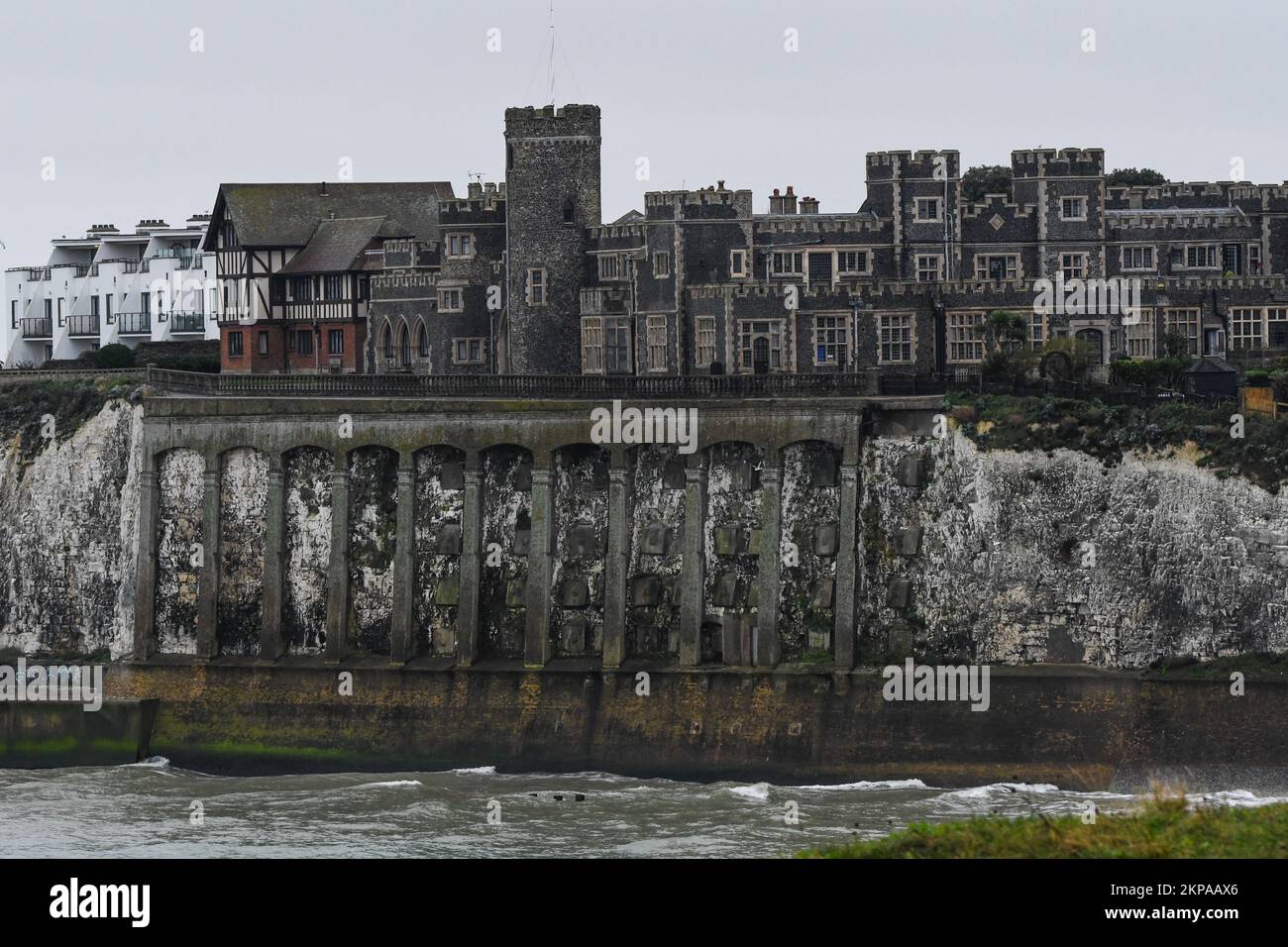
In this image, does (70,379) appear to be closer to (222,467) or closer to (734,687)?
(222,467)

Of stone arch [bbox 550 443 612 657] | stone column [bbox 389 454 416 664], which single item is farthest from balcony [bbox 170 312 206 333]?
stone arch [bbox 550 443 612 657]

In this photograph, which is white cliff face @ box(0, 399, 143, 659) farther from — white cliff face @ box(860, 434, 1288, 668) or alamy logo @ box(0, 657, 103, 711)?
white cliff face @ box(860, 434, 1288, 668)

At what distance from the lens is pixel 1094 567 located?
241ft

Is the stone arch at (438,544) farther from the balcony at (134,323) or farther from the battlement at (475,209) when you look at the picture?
the balcony at (134,323)

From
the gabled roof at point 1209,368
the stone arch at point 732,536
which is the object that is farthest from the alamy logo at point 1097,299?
the stone arch at point 732,536

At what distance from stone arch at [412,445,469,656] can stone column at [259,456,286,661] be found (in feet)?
13.6

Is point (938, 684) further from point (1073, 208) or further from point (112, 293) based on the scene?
point (112, 293)

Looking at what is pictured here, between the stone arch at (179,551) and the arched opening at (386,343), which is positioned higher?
the arched opening at (386,343)

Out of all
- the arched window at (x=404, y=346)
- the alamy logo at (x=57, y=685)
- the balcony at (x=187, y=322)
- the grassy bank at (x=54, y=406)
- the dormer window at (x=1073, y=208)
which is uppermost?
the dormer window at (x=1073, y=208)

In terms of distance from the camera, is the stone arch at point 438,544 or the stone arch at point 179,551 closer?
the stone arch at point 438,544

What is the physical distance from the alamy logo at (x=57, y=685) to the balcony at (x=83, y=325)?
53177 millimetres

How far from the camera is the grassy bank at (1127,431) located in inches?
2867

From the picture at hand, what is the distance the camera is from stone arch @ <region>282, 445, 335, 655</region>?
80688 millimetres

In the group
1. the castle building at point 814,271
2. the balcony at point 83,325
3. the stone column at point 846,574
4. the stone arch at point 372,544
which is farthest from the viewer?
the balcony at point 83,325
